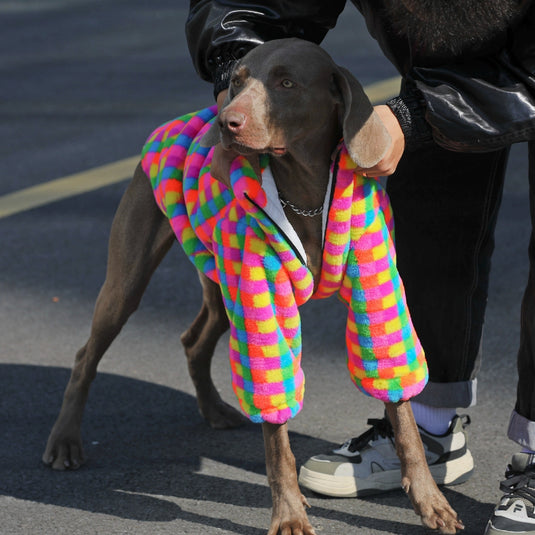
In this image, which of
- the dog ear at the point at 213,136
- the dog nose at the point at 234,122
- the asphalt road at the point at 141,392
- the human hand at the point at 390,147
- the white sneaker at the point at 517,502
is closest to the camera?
the dog nose at the point at 234,122

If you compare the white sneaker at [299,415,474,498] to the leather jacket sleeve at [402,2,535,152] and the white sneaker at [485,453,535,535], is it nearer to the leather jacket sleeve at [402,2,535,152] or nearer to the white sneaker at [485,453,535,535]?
the white sneaker at [485,453,535,535]

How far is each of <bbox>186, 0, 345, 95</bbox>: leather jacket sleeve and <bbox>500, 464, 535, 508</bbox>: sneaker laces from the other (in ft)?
4.55

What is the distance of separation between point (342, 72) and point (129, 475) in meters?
1.49

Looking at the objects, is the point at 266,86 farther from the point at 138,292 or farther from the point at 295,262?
the point at 138,292

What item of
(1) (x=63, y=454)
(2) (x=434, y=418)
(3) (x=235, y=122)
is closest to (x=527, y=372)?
(2) (x=434, y=418)

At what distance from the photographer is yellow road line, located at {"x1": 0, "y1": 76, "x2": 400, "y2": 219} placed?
6.17 metres

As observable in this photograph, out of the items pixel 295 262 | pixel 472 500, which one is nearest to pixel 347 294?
pixel 295 262

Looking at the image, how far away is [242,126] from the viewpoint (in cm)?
253

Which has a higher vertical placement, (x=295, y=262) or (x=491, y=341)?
(x=295, y=262)

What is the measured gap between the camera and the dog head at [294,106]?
256 cm

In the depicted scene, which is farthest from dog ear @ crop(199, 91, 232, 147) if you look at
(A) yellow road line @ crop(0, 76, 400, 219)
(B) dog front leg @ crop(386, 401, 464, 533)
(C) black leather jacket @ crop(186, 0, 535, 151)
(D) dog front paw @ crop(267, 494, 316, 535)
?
Result: (A) yellow road line @ crop(0, 76, 400, 219)

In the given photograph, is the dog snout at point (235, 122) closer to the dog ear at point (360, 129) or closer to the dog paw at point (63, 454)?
the dog ear at point (360, 129)

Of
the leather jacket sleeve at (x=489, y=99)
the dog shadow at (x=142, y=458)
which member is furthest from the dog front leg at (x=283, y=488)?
the leather jacket sleeve at (x=489, y=99)

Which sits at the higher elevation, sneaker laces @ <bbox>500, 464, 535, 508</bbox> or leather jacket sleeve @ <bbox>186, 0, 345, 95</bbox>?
leather jacket sleeve @ <bbox>186, 0, 345, 95</bbox>
